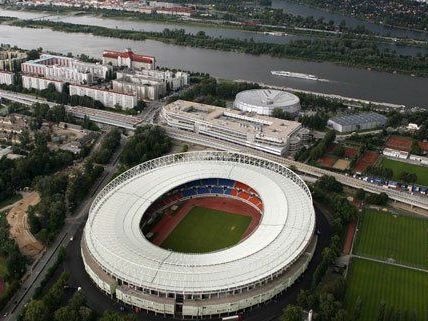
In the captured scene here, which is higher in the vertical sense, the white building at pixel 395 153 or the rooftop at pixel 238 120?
the rooftop at pixel 238 120

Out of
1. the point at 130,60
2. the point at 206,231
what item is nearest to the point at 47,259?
the point at 206,231

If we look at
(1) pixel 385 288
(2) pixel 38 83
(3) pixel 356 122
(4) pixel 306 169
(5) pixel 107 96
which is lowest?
(1) pixel 385 288

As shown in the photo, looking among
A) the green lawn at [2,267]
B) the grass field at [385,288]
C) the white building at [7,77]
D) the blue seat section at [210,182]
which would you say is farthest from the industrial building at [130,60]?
the grass field at [385,288]

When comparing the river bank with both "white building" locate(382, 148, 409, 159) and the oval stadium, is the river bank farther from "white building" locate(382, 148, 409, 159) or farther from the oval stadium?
the oval stadium

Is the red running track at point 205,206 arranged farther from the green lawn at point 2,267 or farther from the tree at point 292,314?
the green lawn at point 2,267

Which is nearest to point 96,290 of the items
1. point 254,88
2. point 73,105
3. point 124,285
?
point 124,285

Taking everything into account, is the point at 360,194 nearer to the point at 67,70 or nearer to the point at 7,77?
the point at 67,70
